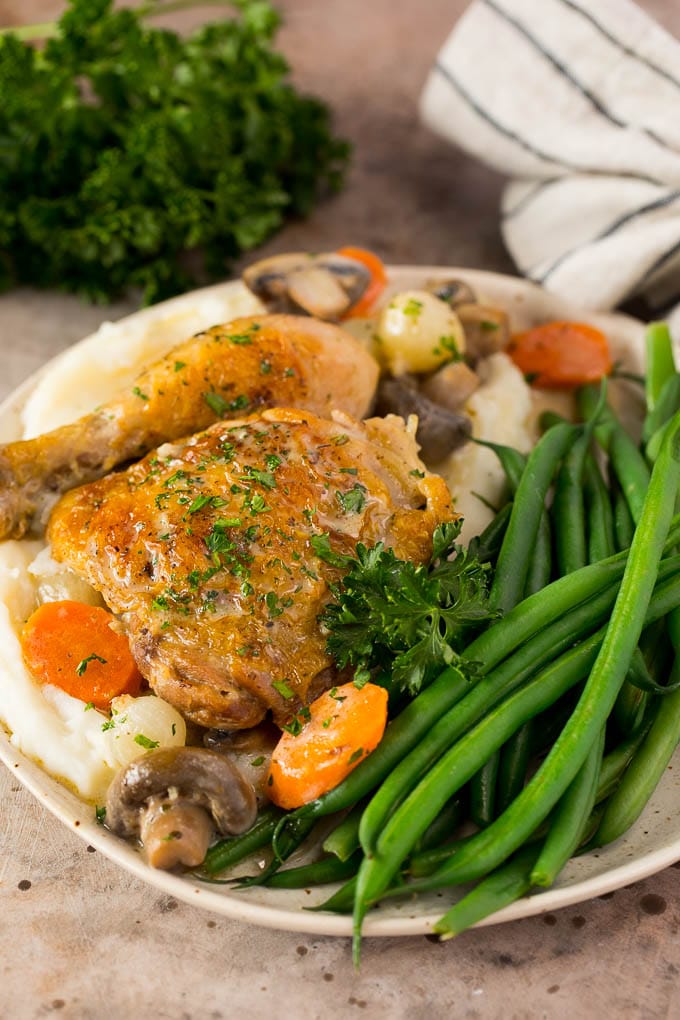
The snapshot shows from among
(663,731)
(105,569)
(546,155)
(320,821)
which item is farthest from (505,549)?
(546,155)

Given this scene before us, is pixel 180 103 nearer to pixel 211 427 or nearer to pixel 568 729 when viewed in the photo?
pixel 211 427

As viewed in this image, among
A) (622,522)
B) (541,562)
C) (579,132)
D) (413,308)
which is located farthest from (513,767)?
(579,132)

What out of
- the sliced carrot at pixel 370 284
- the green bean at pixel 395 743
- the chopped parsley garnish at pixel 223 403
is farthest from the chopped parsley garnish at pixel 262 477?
the sliced carrot at pixel 370 284

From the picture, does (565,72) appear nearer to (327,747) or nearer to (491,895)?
(327,747)

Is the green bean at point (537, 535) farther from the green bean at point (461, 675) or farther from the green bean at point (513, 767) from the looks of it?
the green bean at point (513, 767)

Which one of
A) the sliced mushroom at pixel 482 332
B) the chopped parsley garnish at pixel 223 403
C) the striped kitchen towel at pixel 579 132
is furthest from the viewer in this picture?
the striped kitchen towel at pixel 579 132

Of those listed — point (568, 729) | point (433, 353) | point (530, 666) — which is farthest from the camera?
point (433, 353)
